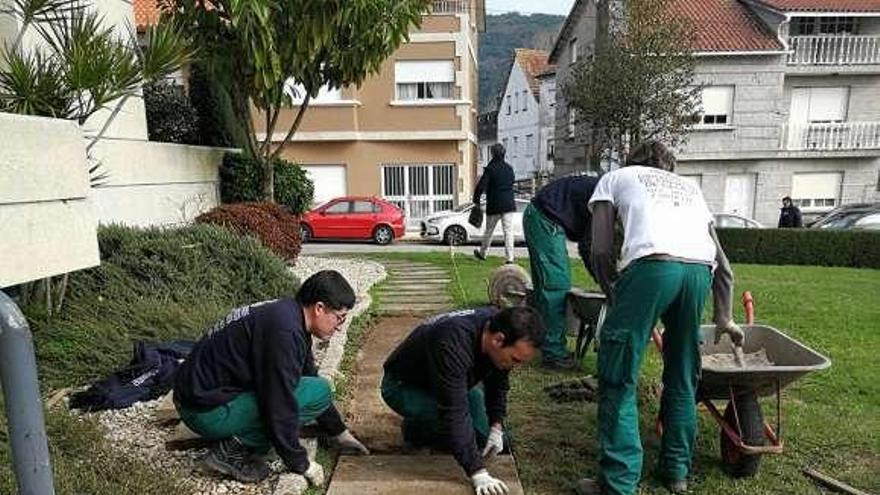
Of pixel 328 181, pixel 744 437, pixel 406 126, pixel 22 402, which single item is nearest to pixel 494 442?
pixel 744 437

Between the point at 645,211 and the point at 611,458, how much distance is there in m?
1.19

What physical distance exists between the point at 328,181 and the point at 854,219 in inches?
638

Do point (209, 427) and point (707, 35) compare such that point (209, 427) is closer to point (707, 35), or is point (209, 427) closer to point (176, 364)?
point (176, 364)

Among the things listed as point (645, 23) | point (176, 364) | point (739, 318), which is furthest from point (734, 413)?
point (645, 23)

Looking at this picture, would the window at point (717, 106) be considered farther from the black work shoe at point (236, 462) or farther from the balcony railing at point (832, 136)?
the black work shoe at point (236, 462)

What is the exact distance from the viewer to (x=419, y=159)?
23.0m

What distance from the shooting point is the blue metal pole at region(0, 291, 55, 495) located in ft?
5.33

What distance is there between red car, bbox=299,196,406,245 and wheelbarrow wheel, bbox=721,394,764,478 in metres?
15.6

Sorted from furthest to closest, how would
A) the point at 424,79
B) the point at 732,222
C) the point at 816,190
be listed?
the point at 816,190, the point at 424,79, the point at 732,222

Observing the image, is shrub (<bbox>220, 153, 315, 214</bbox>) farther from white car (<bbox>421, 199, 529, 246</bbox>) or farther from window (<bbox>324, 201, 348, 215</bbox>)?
white car (<bbox>421, 199, 529, 246</bbox>)

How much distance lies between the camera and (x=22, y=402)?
1669mm

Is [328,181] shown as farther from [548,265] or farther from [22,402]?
[22,402]

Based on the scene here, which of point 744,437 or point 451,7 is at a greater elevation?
point 451,7

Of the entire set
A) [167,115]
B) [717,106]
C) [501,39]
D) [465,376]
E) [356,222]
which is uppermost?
[501,39]
